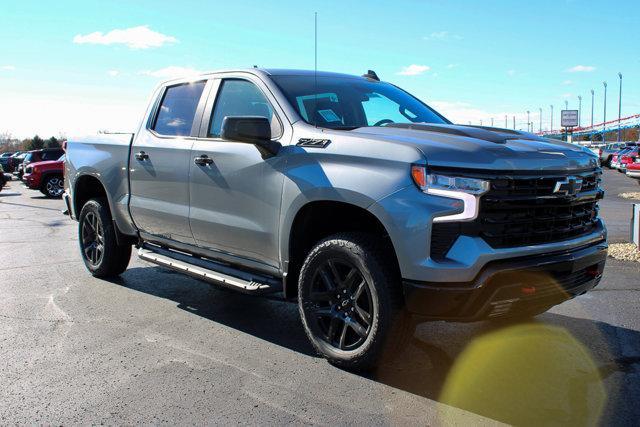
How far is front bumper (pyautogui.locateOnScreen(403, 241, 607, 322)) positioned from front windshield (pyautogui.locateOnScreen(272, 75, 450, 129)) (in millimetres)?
1487

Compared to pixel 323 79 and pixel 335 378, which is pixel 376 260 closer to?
pixel 335 378

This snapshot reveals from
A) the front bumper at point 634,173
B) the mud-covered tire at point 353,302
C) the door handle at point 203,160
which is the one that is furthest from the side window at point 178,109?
the front bumper at point 634,173

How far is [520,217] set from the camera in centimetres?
338

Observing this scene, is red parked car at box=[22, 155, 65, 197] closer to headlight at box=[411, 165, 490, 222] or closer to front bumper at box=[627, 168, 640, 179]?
front bumper at box=[627, 168, 640, 179]

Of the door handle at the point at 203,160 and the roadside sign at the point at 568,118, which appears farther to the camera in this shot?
the roadside sign at the point at 568,118

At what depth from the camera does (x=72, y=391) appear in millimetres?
3543

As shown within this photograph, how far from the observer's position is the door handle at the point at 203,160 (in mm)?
4617

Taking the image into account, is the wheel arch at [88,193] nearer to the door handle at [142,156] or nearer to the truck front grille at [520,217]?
the door handle at [142,156]

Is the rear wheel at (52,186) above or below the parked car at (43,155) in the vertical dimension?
below

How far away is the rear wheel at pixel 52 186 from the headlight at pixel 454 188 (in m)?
19.7

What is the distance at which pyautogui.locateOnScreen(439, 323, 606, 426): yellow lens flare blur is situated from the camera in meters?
3.25

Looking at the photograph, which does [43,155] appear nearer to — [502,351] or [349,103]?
[349,103]

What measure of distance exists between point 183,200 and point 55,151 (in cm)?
2196

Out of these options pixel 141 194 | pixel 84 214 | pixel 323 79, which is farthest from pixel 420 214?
pixel 84 214
